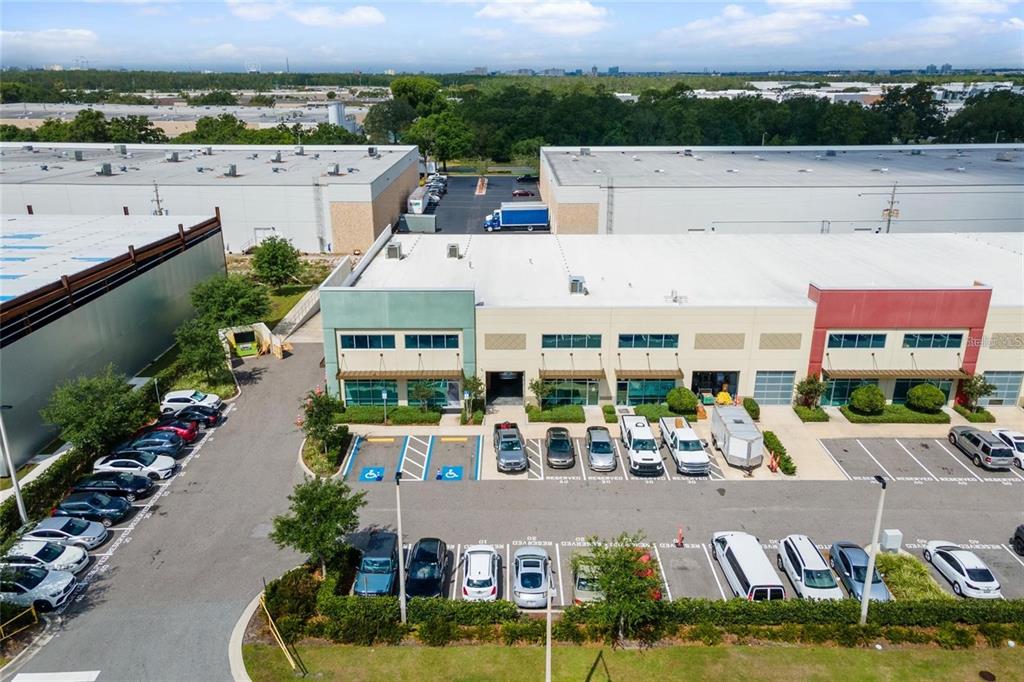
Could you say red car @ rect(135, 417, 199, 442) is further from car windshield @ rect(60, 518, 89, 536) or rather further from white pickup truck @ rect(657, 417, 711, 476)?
white pickup truck @ rect(657, 417, 711, 476)

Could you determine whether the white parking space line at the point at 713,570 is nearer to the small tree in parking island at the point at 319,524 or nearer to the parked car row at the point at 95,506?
the small tree in parking island at the point at 319,524

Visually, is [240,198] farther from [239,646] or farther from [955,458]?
[955,458]

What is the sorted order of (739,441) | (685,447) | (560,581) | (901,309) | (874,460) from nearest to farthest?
(560,581) → (739,441) → (685,447) → (874,460) → (901,309)

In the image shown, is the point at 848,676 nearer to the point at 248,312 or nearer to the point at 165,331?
the point at 248,312

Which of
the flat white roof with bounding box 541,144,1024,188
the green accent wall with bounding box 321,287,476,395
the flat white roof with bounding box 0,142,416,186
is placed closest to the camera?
the green accent wall with bounding box 321,287,476,395

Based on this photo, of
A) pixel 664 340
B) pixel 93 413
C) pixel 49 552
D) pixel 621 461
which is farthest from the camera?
pixel 664 340

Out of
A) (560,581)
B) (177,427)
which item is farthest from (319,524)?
(177,427)

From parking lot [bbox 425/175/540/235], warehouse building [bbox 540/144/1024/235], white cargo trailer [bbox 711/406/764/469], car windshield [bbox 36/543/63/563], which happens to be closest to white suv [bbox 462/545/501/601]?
white cargo trailer [bbox 711/406/764/469]

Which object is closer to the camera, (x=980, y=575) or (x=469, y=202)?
(x=980, y=575)
